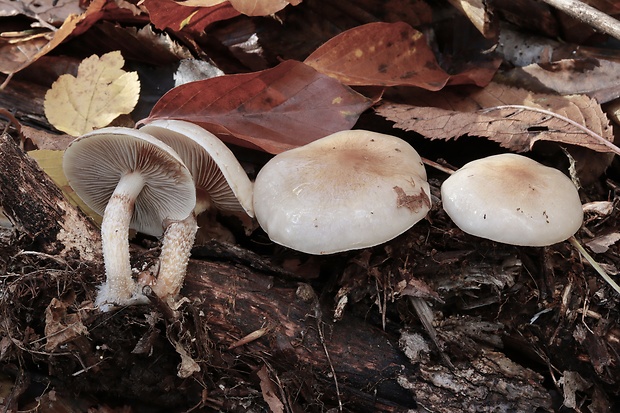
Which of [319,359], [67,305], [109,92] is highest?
[109,92]

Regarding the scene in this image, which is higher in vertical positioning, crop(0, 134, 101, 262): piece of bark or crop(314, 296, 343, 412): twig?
crop(0, 134, 101, 262): piece of bark

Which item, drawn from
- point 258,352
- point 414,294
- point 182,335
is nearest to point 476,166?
point 414,294

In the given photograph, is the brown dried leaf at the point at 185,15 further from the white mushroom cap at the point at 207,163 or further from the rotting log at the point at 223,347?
the rotting log at the point at 223,347

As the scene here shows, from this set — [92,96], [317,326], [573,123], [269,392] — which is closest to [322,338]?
[317,326]

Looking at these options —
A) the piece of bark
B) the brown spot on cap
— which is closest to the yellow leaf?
the piece of bark

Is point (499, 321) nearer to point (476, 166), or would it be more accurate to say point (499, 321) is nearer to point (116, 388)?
point (476, 166)

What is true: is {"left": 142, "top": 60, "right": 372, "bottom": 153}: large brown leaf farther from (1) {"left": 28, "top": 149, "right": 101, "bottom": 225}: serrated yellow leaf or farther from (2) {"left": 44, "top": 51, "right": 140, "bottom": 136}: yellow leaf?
(1) {"left": 28, "top": 149, "right": 101, "bottom": 225}: serrated yellow leaf
